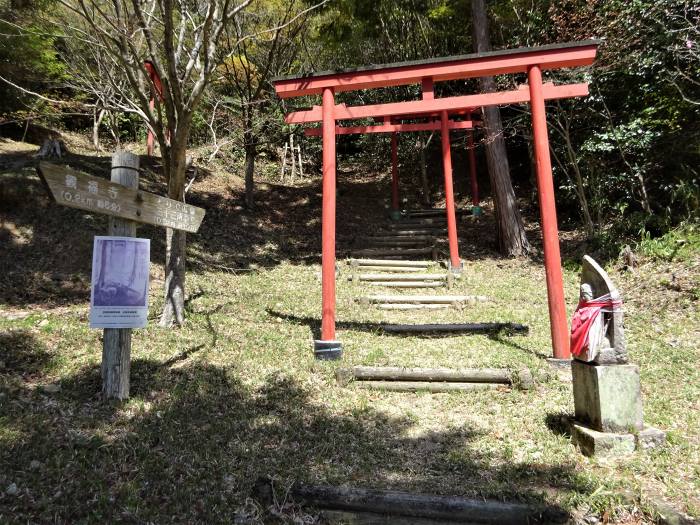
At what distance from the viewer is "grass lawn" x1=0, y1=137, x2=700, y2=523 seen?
3049mm

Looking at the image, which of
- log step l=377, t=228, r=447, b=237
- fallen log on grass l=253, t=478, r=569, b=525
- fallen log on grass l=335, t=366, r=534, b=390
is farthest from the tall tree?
log step l=377, t=228, r=447, b=237

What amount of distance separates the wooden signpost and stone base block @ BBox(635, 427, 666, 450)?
14.1ft

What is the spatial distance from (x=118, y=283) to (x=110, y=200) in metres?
0.70

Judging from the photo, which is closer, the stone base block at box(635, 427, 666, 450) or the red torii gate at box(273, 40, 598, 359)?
the stone base block at box(635, 427, 666, 450)

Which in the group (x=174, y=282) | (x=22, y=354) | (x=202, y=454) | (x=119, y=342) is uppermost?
(x=174, y=282)

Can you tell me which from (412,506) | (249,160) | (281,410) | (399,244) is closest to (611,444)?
(412,506)

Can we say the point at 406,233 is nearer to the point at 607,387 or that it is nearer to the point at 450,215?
the point at 450,215

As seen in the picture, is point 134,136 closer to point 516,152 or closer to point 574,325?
point 516,152

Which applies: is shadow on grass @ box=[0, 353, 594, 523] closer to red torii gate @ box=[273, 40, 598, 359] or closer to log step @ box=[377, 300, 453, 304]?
red torii gate @ box=[273, 40, 598, 359]

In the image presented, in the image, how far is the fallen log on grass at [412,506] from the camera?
2.87 metres

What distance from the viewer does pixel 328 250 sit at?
594 centimetres

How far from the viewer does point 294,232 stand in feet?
44.6

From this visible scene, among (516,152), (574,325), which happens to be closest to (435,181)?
(516,152)

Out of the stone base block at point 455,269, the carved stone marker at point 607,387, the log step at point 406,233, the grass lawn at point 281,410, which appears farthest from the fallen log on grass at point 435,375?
the log step at point 406,233
